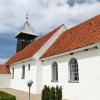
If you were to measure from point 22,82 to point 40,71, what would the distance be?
16.6 feet

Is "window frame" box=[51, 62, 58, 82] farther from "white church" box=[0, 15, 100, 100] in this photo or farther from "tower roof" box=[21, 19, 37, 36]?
"tower roof" box=[21, 19, 37, 36]

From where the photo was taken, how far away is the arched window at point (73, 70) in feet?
46.7

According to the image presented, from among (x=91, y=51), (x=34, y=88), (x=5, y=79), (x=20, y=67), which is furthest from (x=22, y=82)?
(x=91, y=51)

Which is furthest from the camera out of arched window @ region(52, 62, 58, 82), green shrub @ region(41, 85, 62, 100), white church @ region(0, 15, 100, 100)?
arched window @ region(52, 62, 58, 82)

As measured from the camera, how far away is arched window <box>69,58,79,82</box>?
14230 millimetres

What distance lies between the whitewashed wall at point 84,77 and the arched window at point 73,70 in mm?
312

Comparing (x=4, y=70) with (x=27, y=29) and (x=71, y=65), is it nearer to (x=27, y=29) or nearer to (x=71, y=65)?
(x=27, y=29)

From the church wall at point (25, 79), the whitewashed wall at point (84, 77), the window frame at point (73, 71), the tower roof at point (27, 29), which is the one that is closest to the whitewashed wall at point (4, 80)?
the church wall at point (25, 79)

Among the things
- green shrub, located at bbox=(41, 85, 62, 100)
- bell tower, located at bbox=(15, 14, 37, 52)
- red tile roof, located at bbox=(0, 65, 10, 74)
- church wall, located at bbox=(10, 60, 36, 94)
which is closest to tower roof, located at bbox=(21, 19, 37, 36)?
bell tower, located at bbox=(15, 14, 37, 52)

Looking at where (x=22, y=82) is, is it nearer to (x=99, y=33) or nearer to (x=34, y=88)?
(x=34, y=88)

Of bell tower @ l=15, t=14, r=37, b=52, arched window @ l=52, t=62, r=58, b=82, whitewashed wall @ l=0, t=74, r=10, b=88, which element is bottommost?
whitewashed wall @ l=0, t=74, r=10, b=88

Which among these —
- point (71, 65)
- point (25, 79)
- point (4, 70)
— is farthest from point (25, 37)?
point (71, 65)

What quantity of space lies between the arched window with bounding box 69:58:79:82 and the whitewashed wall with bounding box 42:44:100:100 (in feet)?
1.02

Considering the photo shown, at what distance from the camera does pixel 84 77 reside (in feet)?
42.4
